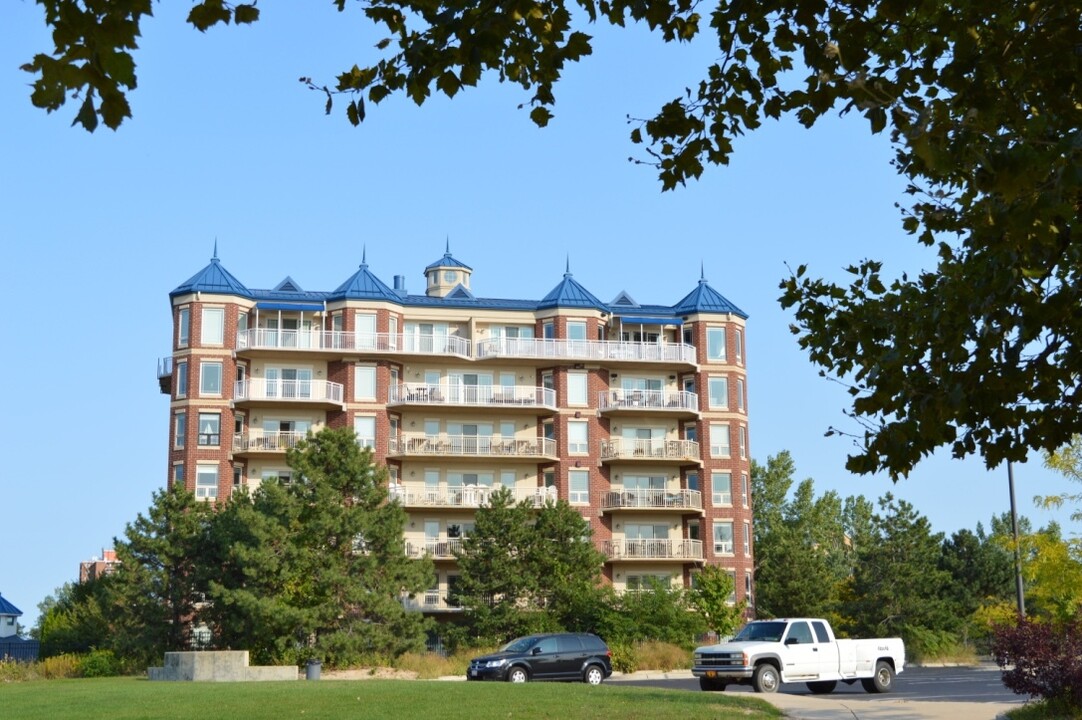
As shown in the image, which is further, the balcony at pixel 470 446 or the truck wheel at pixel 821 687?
the balcony at pixel 470 446

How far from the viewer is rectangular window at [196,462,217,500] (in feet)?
197

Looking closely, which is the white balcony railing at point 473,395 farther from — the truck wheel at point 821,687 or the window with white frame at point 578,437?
the truck wheel at point 821,687

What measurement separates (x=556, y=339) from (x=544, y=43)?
56.4m

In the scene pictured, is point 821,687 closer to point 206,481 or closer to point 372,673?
point 372,673

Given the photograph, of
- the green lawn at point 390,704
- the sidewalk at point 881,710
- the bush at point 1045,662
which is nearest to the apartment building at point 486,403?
the green lawn at point 390,704

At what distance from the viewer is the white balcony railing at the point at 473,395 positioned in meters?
63.1

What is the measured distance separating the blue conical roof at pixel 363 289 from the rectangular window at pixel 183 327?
676 cm

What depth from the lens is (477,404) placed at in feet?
208

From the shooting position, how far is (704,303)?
66.9 m

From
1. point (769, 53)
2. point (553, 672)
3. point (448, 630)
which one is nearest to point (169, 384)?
point (448, 630)

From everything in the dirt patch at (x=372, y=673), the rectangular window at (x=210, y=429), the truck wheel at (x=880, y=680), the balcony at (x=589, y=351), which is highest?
the balcony at (x=589, y=351)

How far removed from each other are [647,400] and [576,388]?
362 cm

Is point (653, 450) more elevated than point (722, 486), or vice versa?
point (653, 450)

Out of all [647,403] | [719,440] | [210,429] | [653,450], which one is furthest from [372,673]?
[719,440]
